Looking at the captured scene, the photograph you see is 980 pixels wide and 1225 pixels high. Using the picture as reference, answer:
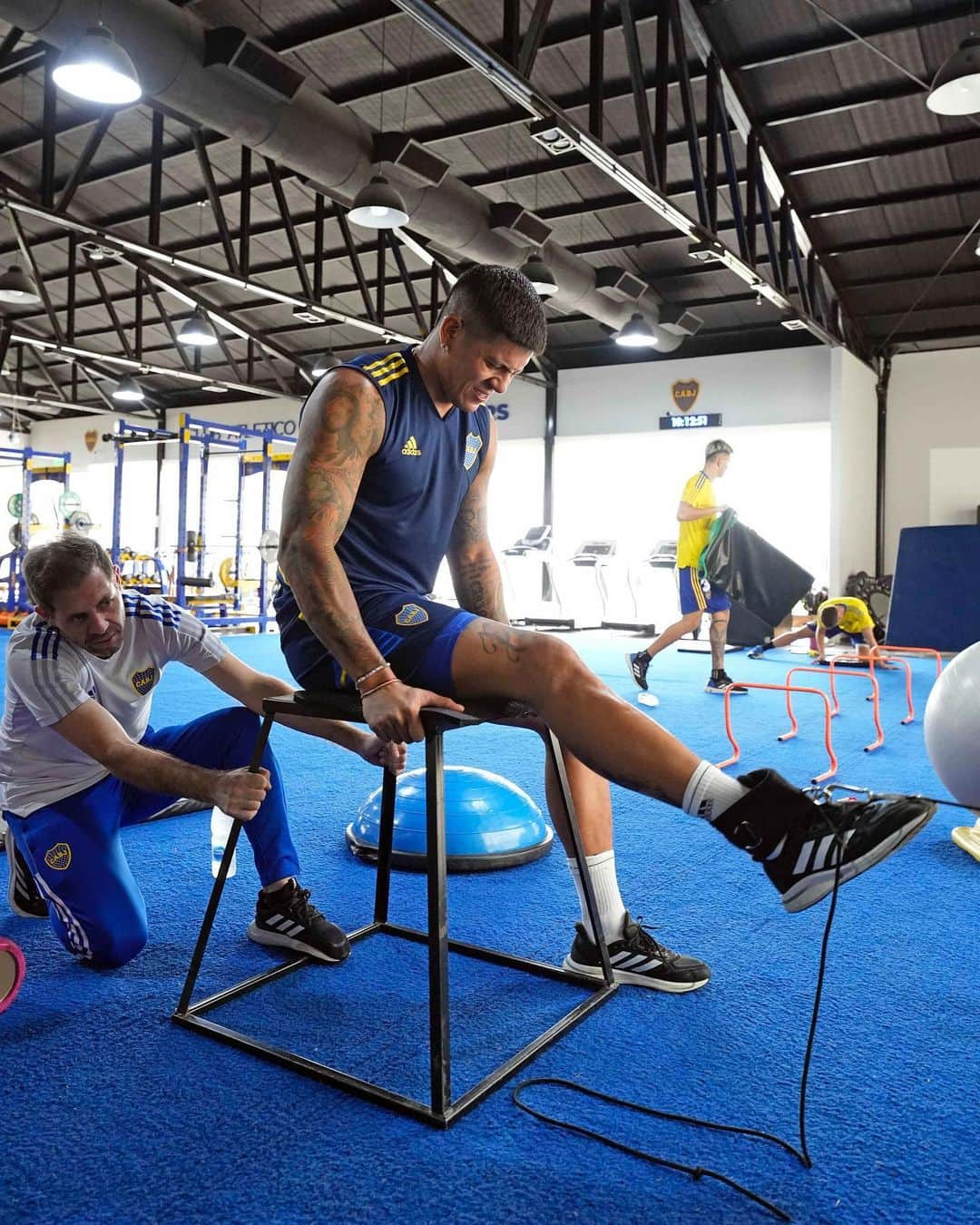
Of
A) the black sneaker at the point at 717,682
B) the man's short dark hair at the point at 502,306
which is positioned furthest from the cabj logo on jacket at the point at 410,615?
the black sneaker at the point at 717,682

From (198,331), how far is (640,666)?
20.3 feet

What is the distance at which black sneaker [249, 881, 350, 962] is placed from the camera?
6.23 feet

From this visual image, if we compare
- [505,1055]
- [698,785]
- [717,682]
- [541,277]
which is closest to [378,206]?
[541,277]

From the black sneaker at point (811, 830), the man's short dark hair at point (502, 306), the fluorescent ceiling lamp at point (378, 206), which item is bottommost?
the black sneaker at point (811, 830)

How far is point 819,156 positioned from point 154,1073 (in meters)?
8.66

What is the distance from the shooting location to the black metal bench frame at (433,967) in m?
1.37

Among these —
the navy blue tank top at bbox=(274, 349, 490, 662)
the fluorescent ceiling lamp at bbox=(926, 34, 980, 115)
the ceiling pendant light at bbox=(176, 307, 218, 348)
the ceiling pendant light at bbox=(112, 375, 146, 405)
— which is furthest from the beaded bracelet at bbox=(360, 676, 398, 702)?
the ceiling pendant light at bbox=(112, 375, 146, 405)

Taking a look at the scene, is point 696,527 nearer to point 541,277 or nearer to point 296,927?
point 541,277

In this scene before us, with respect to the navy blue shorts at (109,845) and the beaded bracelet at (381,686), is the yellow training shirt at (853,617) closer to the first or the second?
the navy blue shorts at (109,845)

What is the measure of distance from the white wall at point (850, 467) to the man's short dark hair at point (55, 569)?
30.3 feet

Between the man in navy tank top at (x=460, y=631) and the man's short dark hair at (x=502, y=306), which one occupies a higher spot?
the man's short dark hair at (x=502, y=306)

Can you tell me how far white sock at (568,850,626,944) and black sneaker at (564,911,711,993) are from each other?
0.05 feet

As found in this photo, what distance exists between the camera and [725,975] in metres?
1.86

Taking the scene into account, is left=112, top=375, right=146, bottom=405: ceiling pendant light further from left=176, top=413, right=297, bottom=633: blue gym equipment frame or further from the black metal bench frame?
the black metal bench frame
